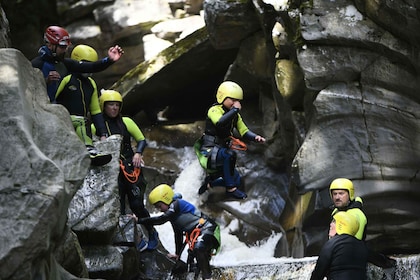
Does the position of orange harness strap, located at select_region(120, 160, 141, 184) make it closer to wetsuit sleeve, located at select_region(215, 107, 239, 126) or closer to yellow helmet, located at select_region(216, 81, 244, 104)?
wetsuit sleeve, located at select_region(215, 107, 239, 126)

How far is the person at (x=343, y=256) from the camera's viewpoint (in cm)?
657

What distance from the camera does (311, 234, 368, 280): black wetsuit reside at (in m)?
6.57

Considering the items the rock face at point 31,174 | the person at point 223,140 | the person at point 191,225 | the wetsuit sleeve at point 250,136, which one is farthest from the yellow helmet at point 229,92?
the rock face at point 31,174

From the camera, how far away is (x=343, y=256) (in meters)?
6.57

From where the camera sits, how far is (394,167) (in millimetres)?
9516

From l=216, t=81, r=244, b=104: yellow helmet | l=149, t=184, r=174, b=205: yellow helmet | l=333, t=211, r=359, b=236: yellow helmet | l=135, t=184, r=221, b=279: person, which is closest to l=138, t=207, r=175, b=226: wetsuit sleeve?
Result: l=135, t=184, r=221, b=279: person

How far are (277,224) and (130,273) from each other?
5.01m

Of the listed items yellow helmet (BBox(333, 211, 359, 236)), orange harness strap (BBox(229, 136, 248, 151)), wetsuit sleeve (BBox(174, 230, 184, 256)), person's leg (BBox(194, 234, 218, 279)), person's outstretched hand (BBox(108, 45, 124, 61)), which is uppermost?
person's outstretched hand (BBox(108, 45, 124, 61))

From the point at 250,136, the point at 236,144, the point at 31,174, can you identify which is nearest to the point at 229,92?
the point at 250,136

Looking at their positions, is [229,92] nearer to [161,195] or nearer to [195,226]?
[161,195]

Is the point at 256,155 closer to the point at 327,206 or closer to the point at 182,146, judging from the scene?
the point at 182,146

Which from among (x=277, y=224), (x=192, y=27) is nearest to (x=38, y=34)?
(x=192, y=27)

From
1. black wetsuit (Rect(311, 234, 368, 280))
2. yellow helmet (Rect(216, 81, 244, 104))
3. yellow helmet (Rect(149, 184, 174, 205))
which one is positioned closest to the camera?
black wetsuit (Rect(311, 234, 368, 280))

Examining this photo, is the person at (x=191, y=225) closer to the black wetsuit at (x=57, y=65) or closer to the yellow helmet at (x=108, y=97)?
the yellow helmet at (x=108, y=97)
